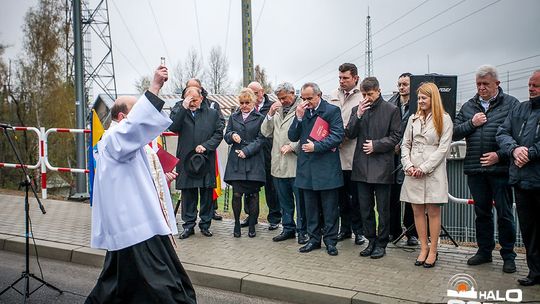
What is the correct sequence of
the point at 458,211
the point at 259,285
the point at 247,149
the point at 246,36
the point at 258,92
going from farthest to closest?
the point at 246,36
the point at 458,211
the point at 258,92
the point at 247,149
the point at 259,285

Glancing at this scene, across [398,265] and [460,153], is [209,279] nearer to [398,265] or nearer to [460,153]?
[398,265]

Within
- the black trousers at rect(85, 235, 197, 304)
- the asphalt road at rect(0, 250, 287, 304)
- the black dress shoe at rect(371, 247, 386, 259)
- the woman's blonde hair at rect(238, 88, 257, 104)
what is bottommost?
the asphalt road at rect(0, 250, 287, 304)

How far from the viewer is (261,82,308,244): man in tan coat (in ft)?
25.6

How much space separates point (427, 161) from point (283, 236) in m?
2.56

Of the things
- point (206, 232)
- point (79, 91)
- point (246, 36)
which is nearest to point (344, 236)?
point (206, 232)

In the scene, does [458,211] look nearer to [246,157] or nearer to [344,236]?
[344,236]

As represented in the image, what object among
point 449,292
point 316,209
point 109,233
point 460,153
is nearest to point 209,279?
point 316,209

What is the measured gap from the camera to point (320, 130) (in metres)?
7.16

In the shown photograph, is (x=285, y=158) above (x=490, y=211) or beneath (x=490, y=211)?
above

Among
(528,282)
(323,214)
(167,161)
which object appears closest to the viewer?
(528,282)

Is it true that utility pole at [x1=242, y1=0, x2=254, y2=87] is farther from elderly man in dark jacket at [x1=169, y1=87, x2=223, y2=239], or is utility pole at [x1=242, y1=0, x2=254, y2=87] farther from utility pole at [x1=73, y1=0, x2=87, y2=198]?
elderly man in dark jacket at [x1=169, y1=87, x2=223, y2=239]

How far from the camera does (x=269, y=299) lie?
588 centimetres

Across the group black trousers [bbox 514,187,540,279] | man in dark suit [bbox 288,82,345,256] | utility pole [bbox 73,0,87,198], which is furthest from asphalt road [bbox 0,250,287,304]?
utility pole [bbox 73,0,87,198]

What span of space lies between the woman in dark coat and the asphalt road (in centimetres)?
212
